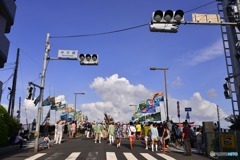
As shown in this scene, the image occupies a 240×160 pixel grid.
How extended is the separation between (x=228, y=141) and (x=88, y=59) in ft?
29.0

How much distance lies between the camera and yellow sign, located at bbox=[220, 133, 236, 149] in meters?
11.9

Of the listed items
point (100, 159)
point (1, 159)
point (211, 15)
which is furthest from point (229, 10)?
point (1, 159)

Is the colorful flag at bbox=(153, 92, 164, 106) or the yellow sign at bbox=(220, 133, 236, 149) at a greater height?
the colorful flag at bbox=(153, 92, 164, 106)

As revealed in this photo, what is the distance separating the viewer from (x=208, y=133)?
1402cm

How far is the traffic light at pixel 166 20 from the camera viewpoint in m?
8.97

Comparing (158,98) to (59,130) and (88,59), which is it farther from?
(88,59)

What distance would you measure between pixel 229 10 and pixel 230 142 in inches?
504

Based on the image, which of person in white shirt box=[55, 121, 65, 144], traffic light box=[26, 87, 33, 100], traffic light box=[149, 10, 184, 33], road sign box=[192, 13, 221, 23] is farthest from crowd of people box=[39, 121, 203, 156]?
traffic light box=[149, 10, 184, 33]

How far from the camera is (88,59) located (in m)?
15.4

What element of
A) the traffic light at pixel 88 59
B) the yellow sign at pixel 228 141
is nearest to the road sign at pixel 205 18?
the yellow sign at pixel 228 141

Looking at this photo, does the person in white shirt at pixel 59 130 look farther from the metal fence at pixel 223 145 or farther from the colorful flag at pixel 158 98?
the colorful flag at pixel 158 98

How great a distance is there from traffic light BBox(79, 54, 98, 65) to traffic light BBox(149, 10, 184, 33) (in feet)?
22.4

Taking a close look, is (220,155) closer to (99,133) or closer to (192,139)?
(192,139)

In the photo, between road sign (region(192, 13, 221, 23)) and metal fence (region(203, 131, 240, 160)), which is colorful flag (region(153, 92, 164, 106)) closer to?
metal fence (region(203, 131, 240, 160))
